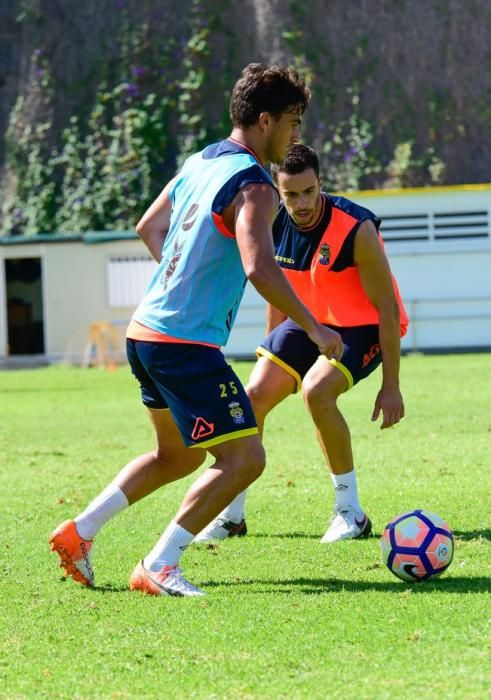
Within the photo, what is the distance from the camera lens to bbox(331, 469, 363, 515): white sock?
276 inches

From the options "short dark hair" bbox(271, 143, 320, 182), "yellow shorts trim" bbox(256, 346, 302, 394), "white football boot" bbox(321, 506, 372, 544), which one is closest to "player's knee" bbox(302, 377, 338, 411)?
"yellow shorts trim" bbox(256, 346, 302, 394)

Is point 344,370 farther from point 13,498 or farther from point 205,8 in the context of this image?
point 205,8

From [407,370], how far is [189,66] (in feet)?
54.3

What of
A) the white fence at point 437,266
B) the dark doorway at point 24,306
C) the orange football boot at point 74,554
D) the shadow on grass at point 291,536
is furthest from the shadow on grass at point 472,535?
the dark doorway at point 24,306

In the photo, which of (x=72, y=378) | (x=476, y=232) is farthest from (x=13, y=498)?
(x=476, y=232)

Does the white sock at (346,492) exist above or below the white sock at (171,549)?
below

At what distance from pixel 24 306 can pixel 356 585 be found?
29.6m

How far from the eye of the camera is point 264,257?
5250mm

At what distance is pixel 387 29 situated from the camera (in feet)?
114

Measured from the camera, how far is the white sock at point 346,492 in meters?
7.01

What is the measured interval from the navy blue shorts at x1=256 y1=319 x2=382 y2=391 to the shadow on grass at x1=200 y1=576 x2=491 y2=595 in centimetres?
162

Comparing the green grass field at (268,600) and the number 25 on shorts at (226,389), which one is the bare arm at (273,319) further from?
the number 25 on shorts at (226,389)

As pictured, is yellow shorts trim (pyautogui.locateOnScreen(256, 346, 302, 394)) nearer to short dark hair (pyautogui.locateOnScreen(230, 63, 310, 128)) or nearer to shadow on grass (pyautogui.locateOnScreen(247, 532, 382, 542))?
shadow on grass (pyautogui.locateOnScreen(247, 532, 382, 542))

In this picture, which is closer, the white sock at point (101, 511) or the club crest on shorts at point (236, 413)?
the club crest on shorts at point (236, 413)
